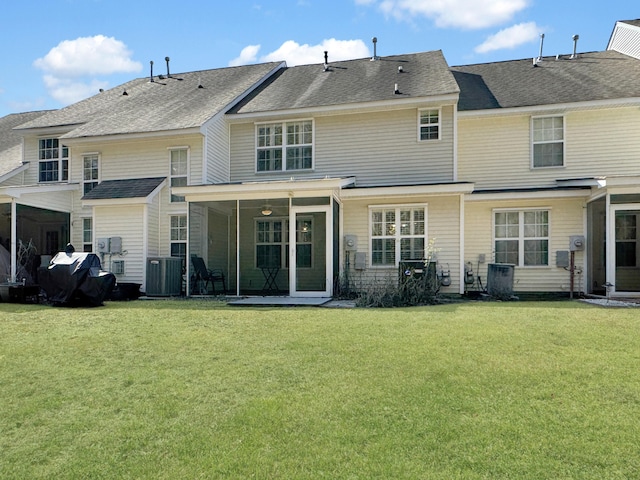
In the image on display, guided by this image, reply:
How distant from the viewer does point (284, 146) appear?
1395 cm

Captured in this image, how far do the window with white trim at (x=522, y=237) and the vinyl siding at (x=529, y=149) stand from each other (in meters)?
1.29

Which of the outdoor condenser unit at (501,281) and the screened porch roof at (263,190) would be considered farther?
the screened porch roof at (263,190)

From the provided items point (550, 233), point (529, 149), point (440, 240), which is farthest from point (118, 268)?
point (529, 149)

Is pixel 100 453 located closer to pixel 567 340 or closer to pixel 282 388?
pixel 282 388

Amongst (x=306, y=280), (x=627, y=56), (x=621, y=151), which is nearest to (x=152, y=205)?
(x=306, y=280)

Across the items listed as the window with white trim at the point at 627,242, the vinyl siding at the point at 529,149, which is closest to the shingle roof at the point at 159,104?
the vinyl siding at the point at 529,149

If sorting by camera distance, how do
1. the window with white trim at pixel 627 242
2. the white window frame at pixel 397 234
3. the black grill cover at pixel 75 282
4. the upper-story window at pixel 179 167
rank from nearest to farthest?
the black grill cover at pixel 75 282 → the white window frame at pixel 397 234 → the window with white trim at pixel 627 242 → the upper-story window at pixel 179 167

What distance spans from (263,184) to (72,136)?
733 centimetres

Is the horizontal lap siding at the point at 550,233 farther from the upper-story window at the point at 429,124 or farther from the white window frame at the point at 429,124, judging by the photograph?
the upper-story window at the point at 429,124

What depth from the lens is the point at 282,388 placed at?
12.8ft

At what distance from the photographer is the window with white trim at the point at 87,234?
1441cm

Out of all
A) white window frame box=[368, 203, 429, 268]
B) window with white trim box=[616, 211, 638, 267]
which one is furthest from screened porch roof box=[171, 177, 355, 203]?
window with white trim box=[616, 211, 638, 267]

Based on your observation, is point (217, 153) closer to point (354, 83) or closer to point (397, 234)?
point (354, 83)

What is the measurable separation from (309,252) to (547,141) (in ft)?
26.3
